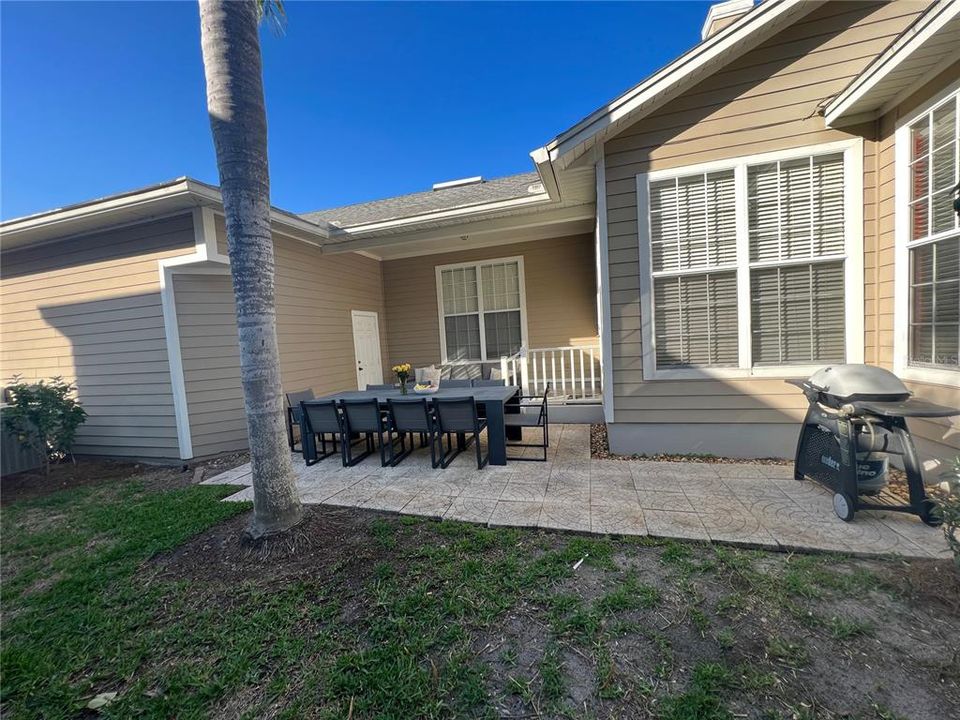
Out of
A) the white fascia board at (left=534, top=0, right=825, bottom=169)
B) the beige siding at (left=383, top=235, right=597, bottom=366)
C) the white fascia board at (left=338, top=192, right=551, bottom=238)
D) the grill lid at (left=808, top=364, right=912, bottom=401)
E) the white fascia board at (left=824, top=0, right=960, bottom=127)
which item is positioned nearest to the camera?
the white fascia board at (left=824, top=0, right=960, bottom=127)

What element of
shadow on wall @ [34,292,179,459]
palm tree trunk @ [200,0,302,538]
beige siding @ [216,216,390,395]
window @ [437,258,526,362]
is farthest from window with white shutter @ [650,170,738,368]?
shadow on wall @ [34,292,179,459]

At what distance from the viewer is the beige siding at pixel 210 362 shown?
5.23m

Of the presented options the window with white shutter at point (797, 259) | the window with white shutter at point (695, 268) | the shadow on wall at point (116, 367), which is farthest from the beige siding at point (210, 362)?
the window with white shutter at point (797, 259)

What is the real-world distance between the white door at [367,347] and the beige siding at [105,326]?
3.24 m

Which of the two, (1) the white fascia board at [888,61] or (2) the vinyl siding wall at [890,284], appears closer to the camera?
(1) the white fascia board at [888,61]

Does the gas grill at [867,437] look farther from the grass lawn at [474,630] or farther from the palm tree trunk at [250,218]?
the palm tree trunk at [250,218]

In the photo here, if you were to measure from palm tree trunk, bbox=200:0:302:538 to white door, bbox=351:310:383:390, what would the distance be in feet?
17.1

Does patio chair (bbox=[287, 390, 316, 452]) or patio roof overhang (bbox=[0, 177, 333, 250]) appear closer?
patio roof overhang (bbox=[0, 177, 333, 250])

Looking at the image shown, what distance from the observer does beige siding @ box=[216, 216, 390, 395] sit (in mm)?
6188

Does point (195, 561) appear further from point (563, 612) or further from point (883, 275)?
point (883, 275)

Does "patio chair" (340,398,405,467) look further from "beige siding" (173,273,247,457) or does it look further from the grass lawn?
"beige siding" (173,273,247,457)

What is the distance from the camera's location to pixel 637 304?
4.37 meters

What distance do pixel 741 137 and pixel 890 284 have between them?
A: 2062mm

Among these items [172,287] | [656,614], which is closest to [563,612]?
[656,614]
